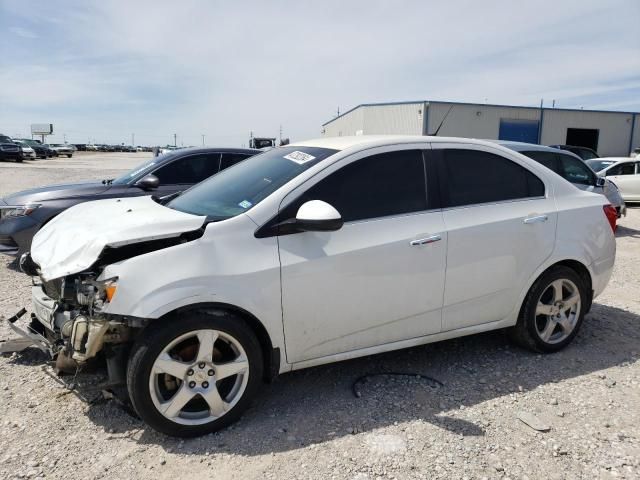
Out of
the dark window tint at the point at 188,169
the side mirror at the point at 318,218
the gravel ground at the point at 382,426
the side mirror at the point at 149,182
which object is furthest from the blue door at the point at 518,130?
the side mirror at the point at 318,218

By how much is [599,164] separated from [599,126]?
26585 millimetres

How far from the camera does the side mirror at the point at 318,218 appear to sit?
287 cm

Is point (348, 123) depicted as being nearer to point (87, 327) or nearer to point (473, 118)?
point (473, 118)

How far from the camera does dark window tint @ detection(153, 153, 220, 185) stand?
23.1 ft

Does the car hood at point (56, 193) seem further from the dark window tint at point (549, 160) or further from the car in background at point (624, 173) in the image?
the car in background at point (624, 173)

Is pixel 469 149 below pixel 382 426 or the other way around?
the other way around

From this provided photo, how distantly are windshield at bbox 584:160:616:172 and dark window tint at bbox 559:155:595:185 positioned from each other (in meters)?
6.98

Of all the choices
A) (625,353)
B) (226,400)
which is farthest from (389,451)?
(625,353)

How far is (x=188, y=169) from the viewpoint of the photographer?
718 centimetres

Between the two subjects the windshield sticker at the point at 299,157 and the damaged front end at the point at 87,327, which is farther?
the windshield sticker at the point at 299,157

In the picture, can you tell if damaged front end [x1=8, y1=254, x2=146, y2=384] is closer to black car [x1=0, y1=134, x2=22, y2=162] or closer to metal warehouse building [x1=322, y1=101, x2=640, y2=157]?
metal warehouse building [x1=322, y1=101, x2=640, y2=157]

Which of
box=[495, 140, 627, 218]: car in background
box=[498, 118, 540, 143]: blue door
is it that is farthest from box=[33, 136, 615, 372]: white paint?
box=[498, 118, 540, 143]: blue door

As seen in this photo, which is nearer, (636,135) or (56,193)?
(56,193)

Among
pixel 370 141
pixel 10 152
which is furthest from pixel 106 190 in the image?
pixel 10 152
